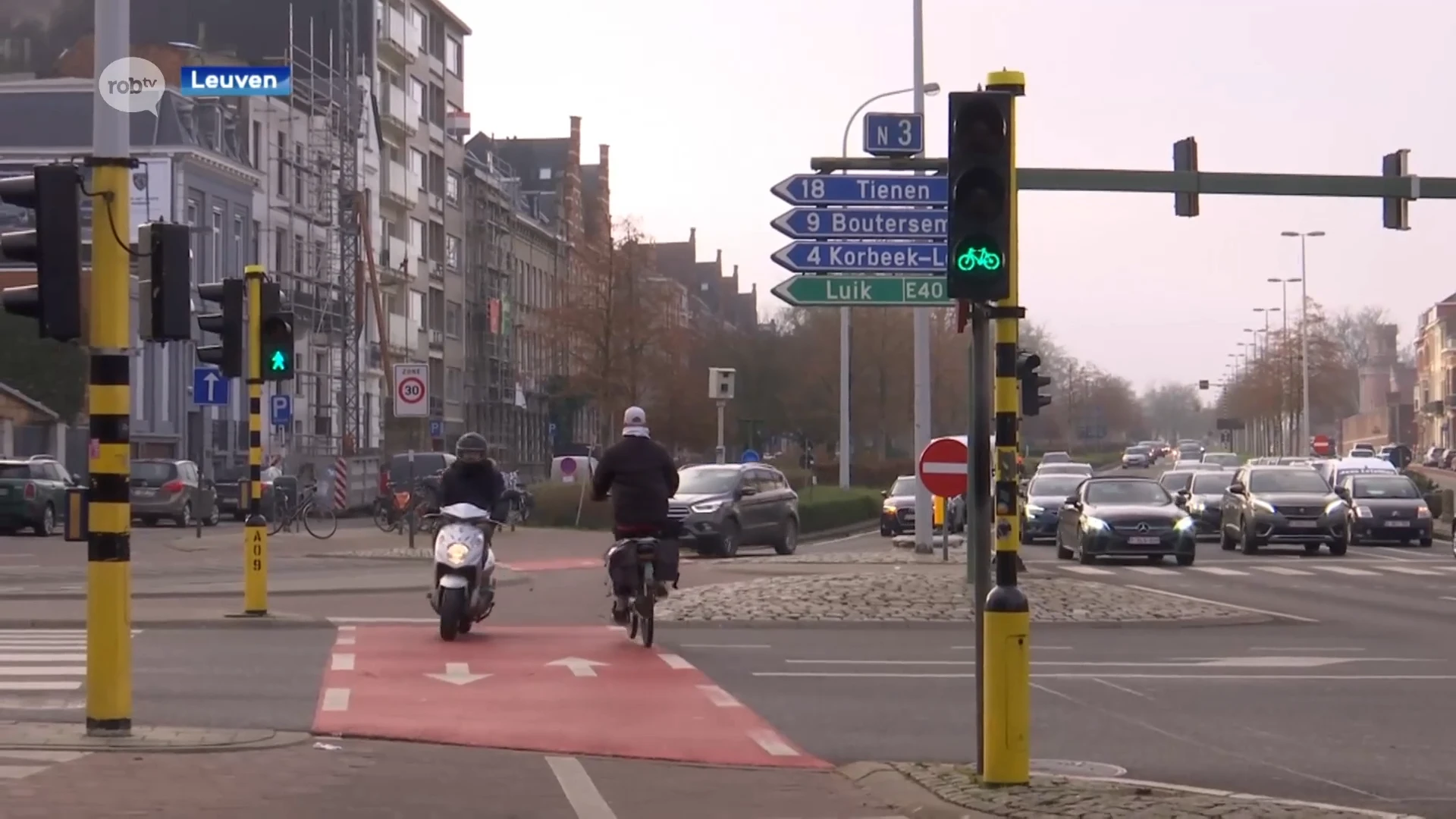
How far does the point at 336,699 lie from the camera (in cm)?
1301

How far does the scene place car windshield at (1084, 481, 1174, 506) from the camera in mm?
35031

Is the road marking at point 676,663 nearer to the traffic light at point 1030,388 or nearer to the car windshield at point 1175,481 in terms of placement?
the traffic light at point 1030,388

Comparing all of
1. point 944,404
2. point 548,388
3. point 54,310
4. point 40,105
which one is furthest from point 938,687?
point 548,388

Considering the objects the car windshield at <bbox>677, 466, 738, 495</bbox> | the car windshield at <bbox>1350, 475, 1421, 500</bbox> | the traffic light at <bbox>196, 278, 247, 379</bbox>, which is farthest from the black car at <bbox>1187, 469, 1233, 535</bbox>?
the traffic light at <bbox>196, 278, 247, 379</bbox>

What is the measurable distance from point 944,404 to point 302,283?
82.6ft

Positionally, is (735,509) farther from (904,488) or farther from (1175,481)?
(1175,481)

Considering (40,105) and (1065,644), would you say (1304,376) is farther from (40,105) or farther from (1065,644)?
(1065,644)

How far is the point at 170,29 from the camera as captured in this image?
77.8 m

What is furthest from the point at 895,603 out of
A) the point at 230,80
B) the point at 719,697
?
the point at 230,80

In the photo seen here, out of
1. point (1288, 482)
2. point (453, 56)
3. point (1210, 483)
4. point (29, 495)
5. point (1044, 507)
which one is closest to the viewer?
point (1288, 482)

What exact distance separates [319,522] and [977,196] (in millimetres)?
36815

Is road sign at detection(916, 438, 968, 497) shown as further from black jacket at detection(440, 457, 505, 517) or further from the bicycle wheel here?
the bicycle wheel

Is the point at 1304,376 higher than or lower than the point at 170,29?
lower

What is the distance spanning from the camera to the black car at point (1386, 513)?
4528cm
